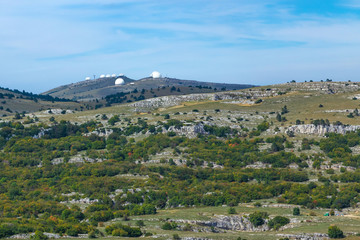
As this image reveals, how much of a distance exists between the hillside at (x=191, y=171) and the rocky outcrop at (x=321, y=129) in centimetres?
29

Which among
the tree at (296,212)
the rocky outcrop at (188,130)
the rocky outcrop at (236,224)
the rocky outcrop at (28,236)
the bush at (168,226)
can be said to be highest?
the rocky outcrop at (188,130)

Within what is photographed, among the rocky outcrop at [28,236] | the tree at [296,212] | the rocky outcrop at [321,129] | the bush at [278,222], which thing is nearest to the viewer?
the rocky outcrop at [28,236]

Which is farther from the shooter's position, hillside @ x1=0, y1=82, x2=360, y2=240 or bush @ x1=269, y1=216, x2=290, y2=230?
hillside @ x1=0, y1=82, x2=360, y2=240

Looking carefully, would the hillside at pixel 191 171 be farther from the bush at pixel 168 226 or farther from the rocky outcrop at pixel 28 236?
the rocky outcrop at pixel 28 236

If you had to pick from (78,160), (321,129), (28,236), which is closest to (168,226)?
(28,236)

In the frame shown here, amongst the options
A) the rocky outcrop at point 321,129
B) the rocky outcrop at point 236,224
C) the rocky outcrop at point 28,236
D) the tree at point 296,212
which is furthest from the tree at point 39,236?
the rocky outcrop at point 321,129

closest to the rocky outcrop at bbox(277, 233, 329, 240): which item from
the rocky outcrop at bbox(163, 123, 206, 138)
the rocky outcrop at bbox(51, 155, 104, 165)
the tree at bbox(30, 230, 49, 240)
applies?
the tree at bbox(30, 230, 49, 240)

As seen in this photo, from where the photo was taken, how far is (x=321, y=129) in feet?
477

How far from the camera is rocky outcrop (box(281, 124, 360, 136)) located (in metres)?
144

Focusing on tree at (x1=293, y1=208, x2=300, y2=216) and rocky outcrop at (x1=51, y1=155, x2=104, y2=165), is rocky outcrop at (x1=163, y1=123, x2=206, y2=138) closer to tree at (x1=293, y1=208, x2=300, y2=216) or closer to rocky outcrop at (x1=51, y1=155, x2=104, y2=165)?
rocky outcrop at (x1=51, y1=155, x2=104, y2=165)

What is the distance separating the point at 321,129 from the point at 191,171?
154ft

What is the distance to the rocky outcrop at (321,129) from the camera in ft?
472

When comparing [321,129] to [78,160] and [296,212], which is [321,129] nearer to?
[296,212]

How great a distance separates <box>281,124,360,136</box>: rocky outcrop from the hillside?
0.29 meters
